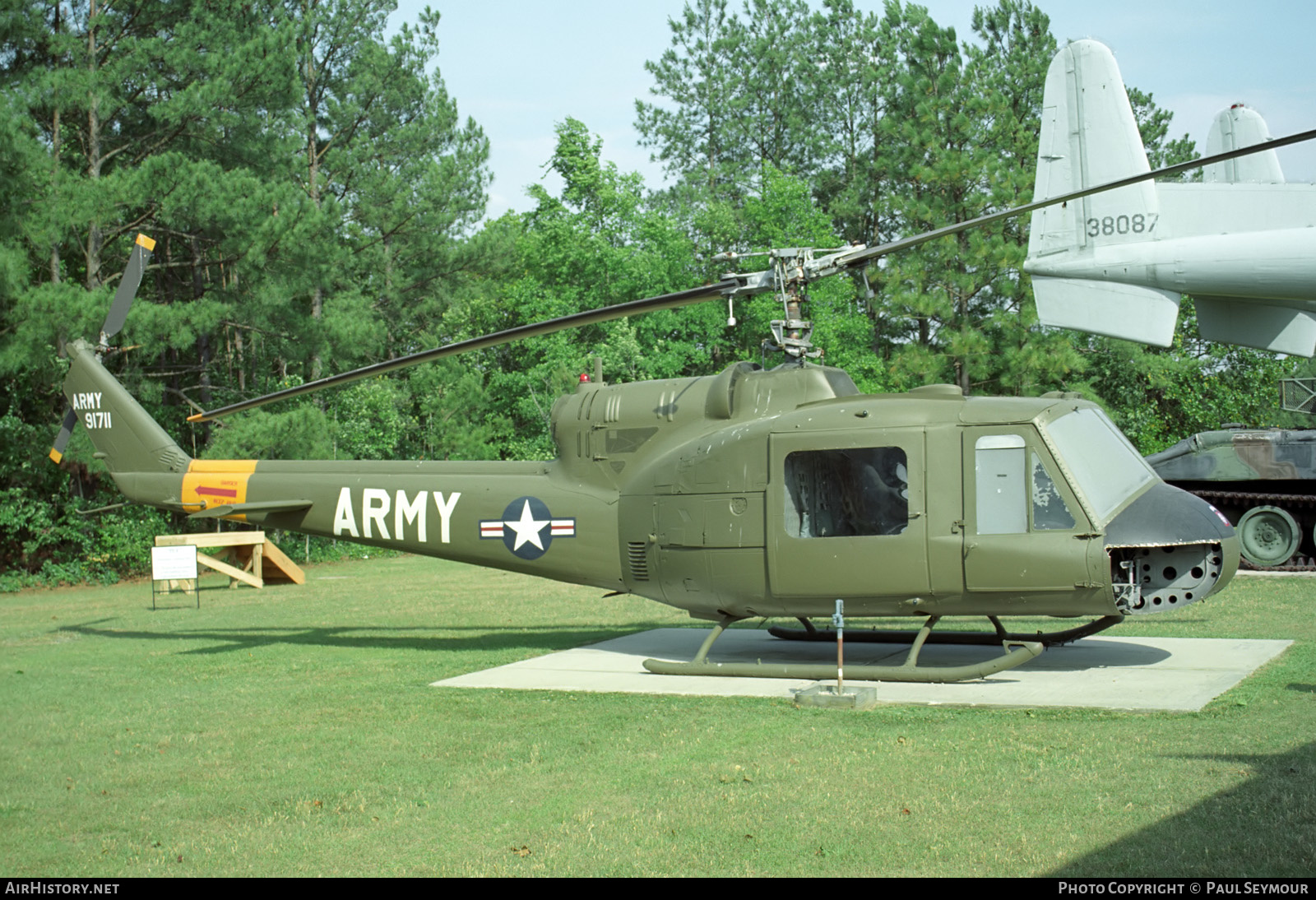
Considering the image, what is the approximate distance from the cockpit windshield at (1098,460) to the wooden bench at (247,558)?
46.6 ft

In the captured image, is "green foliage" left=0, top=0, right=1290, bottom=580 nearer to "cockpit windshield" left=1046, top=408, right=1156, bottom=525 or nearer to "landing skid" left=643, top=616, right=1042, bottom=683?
"landing skid" left=643, top=616, right=1042, bottom=683

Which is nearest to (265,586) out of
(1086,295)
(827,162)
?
(1086,295)

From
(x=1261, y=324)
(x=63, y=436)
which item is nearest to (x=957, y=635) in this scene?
(x=1261, y=324)

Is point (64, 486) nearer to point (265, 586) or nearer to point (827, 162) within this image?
point (265, 586)

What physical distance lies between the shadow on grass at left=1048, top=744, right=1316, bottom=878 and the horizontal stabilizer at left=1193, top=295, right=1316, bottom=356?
498 inches

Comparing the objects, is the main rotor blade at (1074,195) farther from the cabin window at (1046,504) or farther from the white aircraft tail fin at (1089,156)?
the white aircraft tail fin at (1089,156)

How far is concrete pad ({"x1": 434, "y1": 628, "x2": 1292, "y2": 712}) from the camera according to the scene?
813 centimetres

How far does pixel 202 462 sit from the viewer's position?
12.7 metres

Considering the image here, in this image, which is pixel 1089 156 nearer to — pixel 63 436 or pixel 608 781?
pixel 608 781

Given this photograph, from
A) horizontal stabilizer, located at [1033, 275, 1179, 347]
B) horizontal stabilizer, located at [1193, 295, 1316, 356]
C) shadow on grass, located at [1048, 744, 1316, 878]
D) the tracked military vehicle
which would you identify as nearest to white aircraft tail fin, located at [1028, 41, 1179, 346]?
horizontal stabilizer, located at [1033, 275, 1179, 347]

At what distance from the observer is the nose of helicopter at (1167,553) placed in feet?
26.9

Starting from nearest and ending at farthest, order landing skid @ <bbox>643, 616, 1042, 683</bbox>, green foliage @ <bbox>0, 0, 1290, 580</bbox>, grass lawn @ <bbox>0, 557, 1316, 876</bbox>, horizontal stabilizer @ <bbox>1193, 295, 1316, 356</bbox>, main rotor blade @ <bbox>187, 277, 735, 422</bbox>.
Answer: grass lawn @ <bbox>0, 557, 1316, 876</bbox> → main rotor blade @ <bbox>187, 277, 735, 422</bbox> → landing skid @ <bbox>643, 616, 1042, 683</bbox> → horizontal stabilizer @ <bbox>1193, 295, 1316, 356</bbox> → green foliage @ <bbox>0, 0, 1290, 580</bbox>

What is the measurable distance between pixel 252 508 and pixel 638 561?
464 centimetres

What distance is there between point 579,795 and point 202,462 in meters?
8.33
